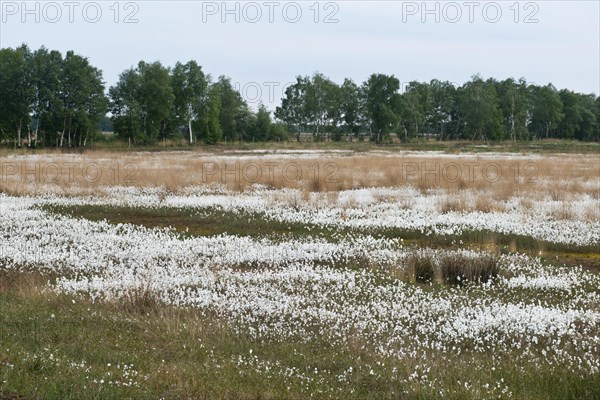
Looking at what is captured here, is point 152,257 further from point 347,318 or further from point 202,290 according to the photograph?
point 347,318

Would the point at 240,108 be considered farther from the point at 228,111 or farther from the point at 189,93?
the point at 189,93

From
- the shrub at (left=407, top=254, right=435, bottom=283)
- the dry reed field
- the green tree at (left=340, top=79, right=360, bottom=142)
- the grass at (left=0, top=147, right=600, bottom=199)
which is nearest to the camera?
the dry reed field

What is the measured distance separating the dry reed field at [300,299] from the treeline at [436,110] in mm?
96084

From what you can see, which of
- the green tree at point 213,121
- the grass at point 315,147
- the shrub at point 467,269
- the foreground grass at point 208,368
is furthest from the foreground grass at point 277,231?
the green tree at point 213,121

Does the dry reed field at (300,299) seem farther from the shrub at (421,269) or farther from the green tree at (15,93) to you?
the green tree at (15,93)

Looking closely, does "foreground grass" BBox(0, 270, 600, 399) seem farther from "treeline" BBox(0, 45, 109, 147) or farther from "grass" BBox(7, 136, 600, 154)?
"treeline" BBox(0, 45, 109, 147)

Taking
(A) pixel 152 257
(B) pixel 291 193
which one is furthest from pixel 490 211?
(A) pixel 152 257

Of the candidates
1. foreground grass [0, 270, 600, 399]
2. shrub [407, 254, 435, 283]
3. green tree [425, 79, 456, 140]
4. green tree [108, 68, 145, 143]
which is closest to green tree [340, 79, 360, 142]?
green tree [425, 79, 456, 140]

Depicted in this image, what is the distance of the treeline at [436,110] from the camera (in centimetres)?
12050

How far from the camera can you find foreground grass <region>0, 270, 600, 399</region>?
7.36 meters

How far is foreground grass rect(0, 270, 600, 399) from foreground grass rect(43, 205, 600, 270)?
8692mm

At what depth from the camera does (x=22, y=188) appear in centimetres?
2977

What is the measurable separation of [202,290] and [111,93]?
290 ft

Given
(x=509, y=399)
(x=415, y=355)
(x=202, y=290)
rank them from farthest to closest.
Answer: (x=202, y=290) < (x=415, y=355) < (x=509, y=399)
